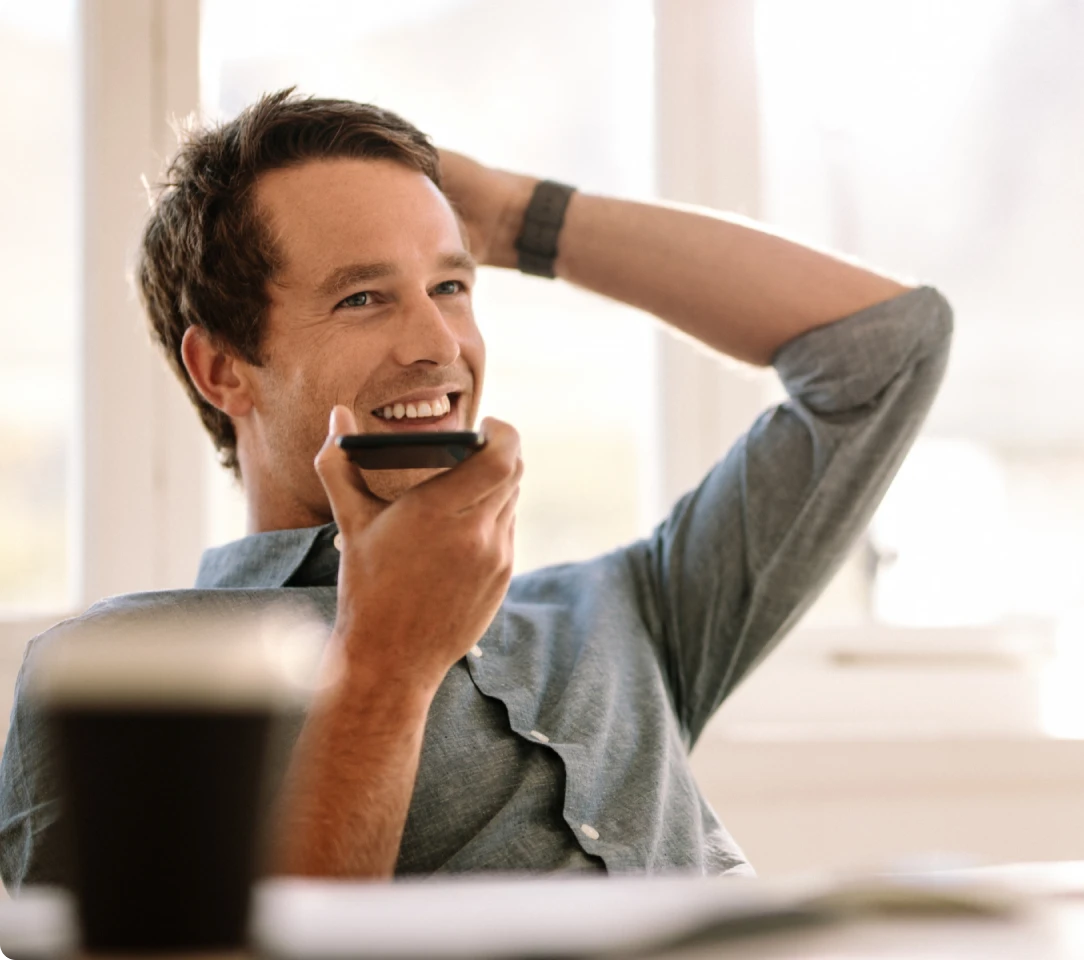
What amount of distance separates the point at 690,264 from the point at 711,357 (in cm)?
56

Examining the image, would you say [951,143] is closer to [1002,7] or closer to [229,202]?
[1002,7]

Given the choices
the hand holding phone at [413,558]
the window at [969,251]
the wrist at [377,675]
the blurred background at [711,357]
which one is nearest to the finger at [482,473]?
the hand holding phone at [413,558]

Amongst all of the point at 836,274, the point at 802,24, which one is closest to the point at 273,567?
the point at 836,274

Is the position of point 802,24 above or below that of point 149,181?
above

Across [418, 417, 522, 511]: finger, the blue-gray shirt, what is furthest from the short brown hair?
[418, 417, 522, 511]: finger

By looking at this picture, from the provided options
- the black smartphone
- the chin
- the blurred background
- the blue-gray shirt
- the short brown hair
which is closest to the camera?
the black smartphone

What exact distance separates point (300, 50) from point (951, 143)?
1068mm

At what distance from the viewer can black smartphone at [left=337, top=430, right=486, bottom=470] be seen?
32.8 inches

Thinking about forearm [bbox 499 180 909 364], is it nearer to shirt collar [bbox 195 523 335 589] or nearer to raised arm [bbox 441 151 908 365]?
raised arm [bbox 441 151 908 365]

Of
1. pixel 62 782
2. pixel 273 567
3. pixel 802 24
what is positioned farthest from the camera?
pixel 802 24

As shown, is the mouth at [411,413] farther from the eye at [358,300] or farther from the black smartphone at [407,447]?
the black smartphone at [407,447]

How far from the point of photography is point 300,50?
192 centimetres

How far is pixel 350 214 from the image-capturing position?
4.29 ft

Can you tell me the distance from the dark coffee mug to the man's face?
0.88 meters
